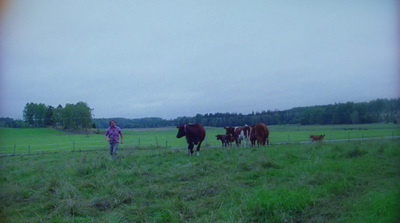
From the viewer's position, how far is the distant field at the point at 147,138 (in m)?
24.3

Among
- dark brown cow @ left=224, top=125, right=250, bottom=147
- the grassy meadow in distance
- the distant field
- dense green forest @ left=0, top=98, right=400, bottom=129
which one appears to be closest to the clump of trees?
dense green forest @ left=0, top=98, right=400, bottom=129

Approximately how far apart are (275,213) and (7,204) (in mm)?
5384

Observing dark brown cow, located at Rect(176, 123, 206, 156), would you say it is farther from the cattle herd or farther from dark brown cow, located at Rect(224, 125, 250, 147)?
dark brown cow, located at Rect(224, 125, 250, 147)

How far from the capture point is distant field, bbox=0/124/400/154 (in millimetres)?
24297

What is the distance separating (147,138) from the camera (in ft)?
113

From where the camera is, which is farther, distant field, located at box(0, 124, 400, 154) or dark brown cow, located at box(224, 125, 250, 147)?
distant field, located at box(0, 124, 400, 154)

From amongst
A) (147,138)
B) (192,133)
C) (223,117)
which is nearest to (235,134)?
(192,133)

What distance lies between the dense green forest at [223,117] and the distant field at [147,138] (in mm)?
839

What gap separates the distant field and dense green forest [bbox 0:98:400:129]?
33.0 inches

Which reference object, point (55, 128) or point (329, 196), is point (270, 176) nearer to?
point (329, 196)

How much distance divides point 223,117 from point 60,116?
903 inches

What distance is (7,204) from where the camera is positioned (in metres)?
5.49

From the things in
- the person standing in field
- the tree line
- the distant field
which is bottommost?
the distant field

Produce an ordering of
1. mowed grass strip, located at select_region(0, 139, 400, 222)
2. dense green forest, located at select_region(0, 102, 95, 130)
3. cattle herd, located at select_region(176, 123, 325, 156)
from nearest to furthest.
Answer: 1. mowed grass strip, located at select_region(0, 139, 400, 222)
2. cattle herd, located at select_region(176, 123, 325, 156)
3. dense green forest, located at select_region(0, 102, 95, 130)
